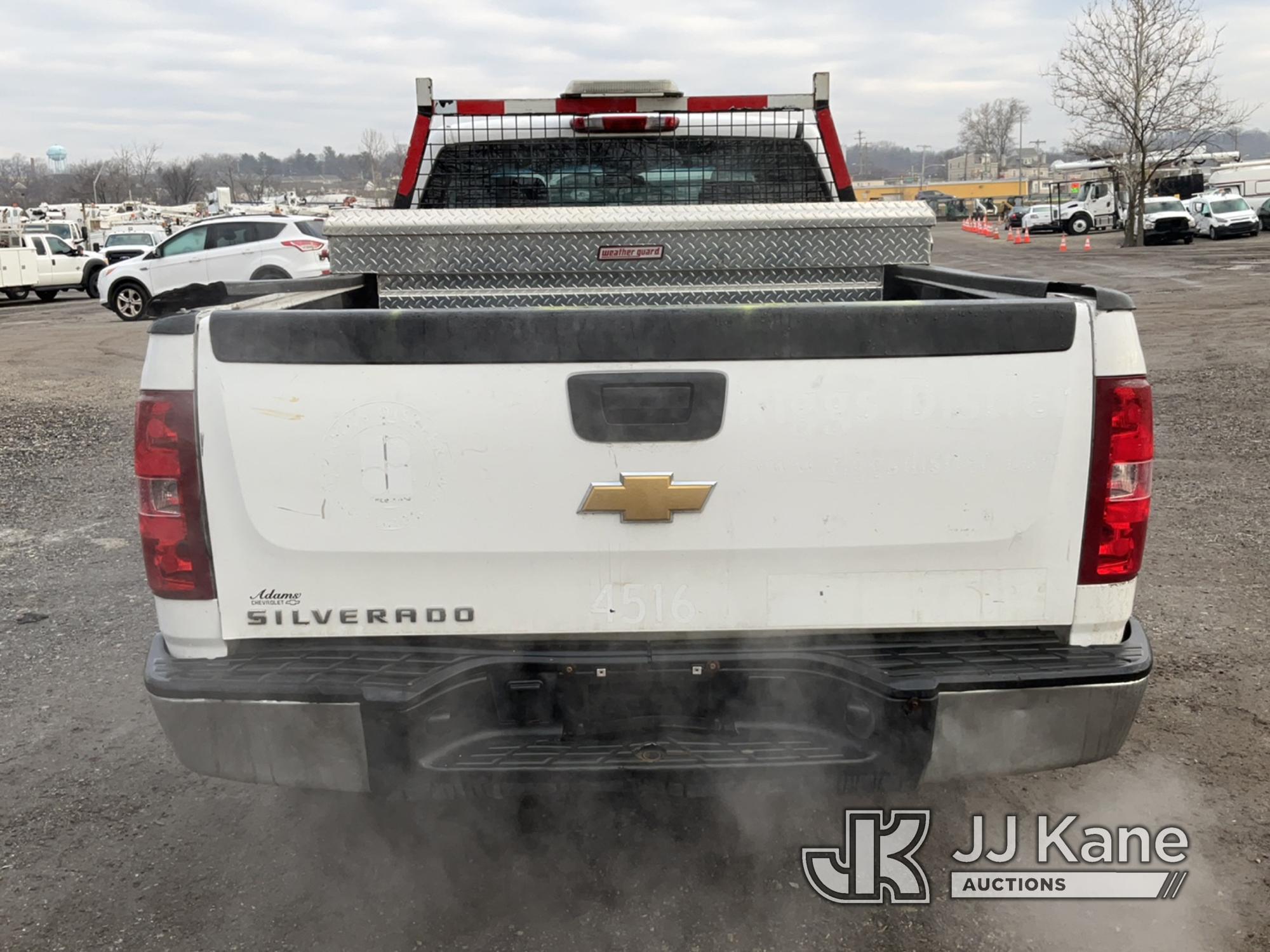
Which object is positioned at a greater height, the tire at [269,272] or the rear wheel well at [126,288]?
the tire at [269,272]

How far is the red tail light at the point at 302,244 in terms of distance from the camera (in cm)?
1866

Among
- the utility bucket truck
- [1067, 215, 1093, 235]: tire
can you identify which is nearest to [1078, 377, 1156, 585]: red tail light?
the utility bucket truck

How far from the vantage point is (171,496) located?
2.50 m

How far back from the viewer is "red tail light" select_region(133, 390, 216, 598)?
2449 millimetres

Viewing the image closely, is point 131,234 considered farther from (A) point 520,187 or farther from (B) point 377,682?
(B) point 377,682

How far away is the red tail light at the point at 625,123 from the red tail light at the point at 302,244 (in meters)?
14.8

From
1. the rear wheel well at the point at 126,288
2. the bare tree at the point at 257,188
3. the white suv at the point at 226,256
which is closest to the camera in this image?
the white suv at the point at 226,256

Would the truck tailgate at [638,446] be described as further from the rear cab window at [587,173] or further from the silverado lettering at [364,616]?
the rear cab window at [587,173]

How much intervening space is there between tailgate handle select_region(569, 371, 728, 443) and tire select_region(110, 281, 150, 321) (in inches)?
780

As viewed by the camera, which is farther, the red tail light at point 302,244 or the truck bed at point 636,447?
the red tail light at point 302,244

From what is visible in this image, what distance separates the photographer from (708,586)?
2520 millimetres

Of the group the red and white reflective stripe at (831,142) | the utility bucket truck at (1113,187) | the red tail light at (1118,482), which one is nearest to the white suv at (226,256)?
the red and white reflective stripe at (831,142)

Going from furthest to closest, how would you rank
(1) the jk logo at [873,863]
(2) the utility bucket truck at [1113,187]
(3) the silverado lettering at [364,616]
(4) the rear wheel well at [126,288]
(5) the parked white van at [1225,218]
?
(2) the utility bucket truck at [1113,187], (5) the parked white van at [1225,218], (4) the rear wheel well at [126,288], (1) the jk logo at [873,863], (3) the silverado lettering at [364,616]

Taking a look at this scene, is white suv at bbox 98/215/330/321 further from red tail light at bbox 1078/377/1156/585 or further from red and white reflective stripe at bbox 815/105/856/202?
red tail light at bbox 1078/377/1156/585
